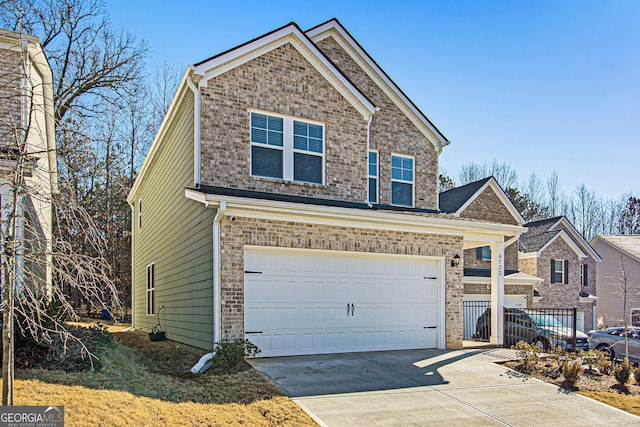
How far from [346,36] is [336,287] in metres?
8.36

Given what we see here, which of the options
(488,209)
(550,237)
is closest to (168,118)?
(488,209)

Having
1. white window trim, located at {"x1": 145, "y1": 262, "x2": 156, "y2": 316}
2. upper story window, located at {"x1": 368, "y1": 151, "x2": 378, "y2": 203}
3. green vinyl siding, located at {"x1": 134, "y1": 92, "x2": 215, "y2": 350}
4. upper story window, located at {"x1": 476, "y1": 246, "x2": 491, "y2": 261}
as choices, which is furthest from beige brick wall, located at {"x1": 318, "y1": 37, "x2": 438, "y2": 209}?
upper story window, located at {"x1": 476, "y1": 246, "x2": 491, "y2": 261}

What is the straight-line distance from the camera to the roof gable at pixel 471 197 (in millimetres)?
23578

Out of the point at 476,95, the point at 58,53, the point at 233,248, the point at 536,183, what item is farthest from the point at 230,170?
the point at 536,183

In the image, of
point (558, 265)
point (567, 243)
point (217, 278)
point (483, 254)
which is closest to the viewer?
point (217, 278)

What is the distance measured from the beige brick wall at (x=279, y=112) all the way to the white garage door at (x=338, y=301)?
6.65 ft

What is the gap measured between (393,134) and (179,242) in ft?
23.5

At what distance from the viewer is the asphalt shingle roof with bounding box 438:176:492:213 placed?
77.9 feet

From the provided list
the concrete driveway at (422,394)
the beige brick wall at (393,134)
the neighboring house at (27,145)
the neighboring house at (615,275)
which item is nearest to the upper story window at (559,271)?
the neighboring house at (615,275)

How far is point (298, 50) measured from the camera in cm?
1284

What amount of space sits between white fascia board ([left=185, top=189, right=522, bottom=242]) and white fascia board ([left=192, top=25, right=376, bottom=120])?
3015 millimetres

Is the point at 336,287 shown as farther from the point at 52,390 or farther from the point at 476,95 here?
the point at 476,95

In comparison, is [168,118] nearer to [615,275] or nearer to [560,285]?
[560,285]

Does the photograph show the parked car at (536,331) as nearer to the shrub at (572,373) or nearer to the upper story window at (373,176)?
the shrub at (572,373)
